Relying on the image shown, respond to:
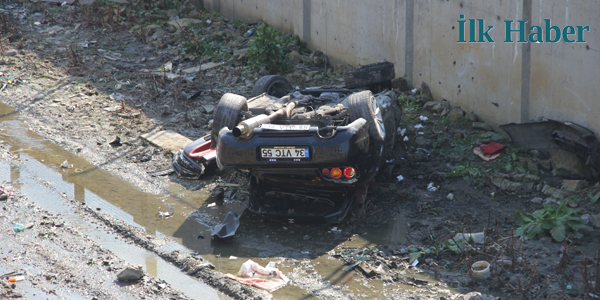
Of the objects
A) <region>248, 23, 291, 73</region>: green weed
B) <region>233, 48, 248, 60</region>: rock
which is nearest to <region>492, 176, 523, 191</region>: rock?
<region>248, 23, 291, 73</region>: green weed

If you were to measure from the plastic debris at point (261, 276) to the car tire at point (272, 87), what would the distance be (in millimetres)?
2707

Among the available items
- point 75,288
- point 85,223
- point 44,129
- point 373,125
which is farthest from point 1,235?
point 373,125

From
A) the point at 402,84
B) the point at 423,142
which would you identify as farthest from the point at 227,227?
the point at 402,84

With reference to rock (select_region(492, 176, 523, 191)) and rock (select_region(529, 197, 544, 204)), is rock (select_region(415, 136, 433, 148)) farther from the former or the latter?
rock (select_region(529, 197, 544, 204))

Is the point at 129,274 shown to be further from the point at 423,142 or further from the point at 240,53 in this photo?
the point at 240,53

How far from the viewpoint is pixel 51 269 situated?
4.54m

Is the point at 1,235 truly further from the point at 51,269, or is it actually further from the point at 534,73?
the point at 534,73

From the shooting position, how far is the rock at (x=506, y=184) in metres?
5.90

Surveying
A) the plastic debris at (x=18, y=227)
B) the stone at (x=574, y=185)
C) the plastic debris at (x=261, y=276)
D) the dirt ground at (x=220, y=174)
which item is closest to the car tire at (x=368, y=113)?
the dirt ground at (x=220, y=174)

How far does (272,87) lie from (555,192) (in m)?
3.54

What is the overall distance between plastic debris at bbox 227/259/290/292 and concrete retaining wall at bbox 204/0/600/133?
13.1 feet

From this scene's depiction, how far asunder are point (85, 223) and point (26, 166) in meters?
1.87

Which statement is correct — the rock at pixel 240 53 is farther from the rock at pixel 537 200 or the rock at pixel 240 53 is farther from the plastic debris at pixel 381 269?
the plastic debris at pixel 381 269

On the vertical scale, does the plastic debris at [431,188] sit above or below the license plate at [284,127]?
below
